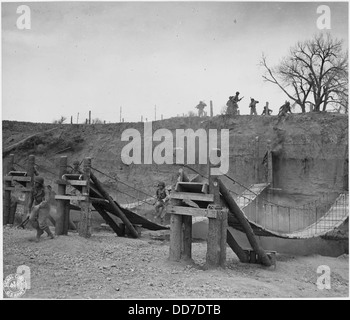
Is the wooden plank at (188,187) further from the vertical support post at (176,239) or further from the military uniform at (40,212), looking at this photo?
the military uniform at (40,212)

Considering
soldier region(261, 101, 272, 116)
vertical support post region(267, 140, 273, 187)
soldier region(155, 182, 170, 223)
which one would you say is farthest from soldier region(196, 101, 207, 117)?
soldier region(155, 182, 170, 223)

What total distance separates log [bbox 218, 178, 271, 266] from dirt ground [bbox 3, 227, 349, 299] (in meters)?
0.26

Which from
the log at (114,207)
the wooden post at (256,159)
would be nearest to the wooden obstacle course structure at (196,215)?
the log at (114,207)

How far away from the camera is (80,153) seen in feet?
86.0

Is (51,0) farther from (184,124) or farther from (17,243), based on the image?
(184,124)

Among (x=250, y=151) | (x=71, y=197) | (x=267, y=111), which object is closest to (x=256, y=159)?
(x=250, y=151)

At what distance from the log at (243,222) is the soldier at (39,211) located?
16.3ft

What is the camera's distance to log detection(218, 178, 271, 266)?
922 centimetres

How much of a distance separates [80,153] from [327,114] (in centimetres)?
1594

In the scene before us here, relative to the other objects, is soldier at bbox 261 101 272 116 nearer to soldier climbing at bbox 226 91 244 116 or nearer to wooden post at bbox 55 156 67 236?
soldier climbing at bbox 226 91 244 116

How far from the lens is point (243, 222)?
32.4 feet

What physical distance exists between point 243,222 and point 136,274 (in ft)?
10.4

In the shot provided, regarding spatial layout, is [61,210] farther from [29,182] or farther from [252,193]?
[252,193]
